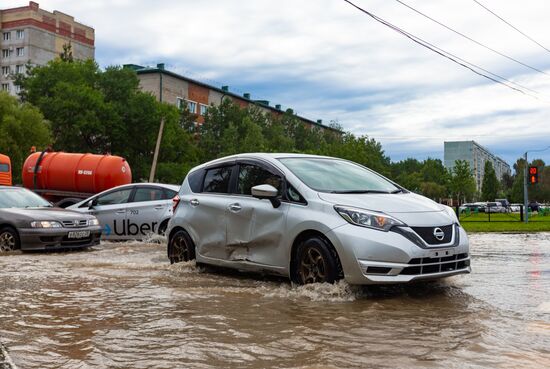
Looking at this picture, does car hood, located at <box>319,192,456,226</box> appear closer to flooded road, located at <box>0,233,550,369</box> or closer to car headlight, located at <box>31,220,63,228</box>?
flooded road, located at <box>0,233,550,369</box>

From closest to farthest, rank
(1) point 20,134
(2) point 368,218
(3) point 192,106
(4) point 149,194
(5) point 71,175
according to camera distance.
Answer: (2) point 368,218 → (4) point 149,194 → (5) point 71,175 → (1) point 20,134 → (3) point 192,106

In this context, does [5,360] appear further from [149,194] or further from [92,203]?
[92,203]

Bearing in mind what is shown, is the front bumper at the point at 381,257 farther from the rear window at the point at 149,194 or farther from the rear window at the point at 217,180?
the rear window at the point at 149,194

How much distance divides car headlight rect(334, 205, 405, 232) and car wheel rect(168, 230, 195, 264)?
2928 millimetres

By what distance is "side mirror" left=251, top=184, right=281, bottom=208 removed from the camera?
22.7 ft

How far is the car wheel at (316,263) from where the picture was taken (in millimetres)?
6160

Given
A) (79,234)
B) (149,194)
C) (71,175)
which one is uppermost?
(71,175)

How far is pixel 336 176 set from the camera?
7.27 m

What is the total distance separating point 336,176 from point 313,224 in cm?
108

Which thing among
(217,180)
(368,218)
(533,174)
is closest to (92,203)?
(217,180)

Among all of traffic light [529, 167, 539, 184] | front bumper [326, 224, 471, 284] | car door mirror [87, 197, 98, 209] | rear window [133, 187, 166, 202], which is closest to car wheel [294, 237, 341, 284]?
front bumper [326, 224, 471, 284]

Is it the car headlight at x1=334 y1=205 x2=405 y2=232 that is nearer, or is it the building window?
the car headlight at x1=334 y1=205 x2=405 y2=232

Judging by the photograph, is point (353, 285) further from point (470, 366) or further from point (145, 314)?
point (470, 366)

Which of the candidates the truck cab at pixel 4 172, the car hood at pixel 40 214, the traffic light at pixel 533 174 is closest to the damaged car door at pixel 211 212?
the car hood at pixel 40 214
